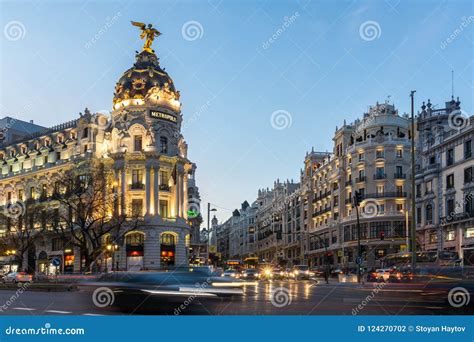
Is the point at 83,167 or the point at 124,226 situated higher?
the point at 83,167

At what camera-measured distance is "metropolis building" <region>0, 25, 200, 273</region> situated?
7156 centimetres

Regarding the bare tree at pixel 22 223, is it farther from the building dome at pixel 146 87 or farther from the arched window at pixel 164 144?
the building dome at pixel 146 87

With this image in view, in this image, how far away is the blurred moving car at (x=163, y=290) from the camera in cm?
1684

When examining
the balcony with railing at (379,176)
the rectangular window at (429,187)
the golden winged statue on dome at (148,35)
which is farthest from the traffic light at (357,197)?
the golden winged statue on dome at (148,35)

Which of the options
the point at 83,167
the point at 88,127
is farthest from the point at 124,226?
the point at 88,127

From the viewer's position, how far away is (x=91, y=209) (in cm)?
5894

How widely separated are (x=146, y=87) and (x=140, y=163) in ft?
31.9

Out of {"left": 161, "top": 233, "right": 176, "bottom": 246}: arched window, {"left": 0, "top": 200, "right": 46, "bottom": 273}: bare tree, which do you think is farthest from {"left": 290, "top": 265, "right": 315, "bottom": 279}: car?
{"left": 0, "top": 200, "right": 46, "bottom": 273}: bare tree

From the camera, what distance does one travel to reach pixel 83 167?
75.4 metres

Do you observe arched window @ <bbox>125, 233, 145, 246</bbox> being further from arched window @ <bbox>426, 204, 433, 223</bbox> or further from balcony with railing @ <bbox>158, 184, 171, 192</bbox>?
arched window @ <bbox>426, 204, 433, 223</bbox>

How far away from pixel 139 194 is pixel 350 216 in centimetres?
3099

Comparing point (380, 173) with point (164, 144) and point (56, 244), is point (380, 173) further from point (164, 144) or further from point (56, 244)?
point (56, 244)

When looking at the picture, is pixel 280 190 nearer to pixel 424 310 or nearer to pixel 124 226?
pixel 124 226

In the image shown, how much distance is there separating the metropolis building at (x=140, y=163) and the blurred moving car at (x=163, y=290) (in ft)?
163
